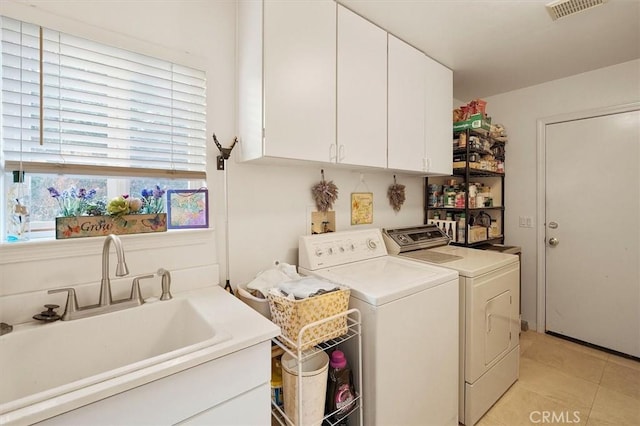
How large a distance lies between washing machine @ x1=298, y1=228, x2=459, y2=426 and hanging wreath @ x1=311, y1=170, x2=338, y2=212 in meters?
0.23

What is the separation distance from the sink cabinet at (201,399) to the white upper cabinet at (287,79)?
0.90 m

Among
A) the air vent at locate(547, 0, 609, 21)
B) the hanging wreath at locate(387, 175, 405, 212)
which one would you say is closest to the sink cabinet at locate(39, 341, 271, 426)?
the hanging wreath at locate(387, 175, 405, 212)

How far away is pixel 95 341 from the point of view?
108 centimetres

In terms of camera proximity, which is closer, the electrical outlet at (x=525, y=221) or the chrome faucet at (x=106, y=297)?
the chrome faucet at (x=106, y=297)

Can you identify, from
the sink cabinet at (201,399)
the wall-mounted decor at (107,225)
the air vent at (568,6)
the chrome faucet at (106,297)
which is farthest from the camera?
the air vent at (568,6)

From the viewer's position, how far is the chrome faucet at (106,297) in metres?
1.03

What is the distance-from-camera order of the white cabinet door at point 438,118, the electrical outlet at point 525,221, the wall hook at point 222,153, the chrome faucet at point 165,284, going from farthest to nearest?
the electrical outlet at point 525,221 < the white cabinet door at point 438,118 < the wall hook at point 222,153 < the chrome faucet at point 165,284

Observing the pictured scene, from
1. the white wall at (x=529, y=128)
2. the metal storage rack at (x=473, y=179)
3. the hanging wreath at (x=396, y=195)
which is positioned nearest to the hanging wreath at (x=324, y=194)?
the hanging wreath at (x=396, y=195)

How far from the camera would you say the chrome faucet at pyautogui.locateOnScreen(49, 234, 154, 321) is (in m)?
1.03

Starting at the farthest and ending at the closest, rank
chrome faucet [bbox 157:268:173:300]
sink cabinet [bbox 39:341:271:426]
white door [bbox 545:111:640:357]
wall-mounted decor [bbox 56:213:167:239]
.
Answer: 1. white door [bbox 545:111:640:357]
2. chrome faucet [bbox 157:268:173:300]
3. wall-mounted decor [bbox 56:213:167:239]
4. sink cabinet [bbox 39:341:271:426]

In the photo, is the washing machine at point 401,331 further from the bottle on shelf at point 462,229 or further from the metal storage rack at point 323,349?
the bottle on shelf at point 462,229

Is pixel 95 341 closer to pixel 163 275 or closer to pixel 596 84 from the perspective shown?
pixel 163 275

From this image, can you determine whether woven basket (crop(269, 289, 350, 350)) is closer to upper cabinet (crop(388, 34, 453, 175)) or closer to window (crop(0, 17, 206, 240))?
window (crop(0, 17, 206, 240))

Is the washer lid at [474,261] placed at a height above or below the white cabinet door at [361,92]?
below
